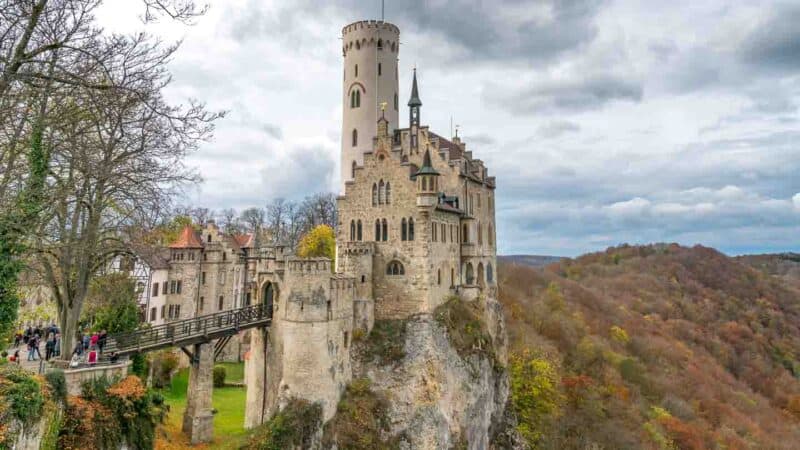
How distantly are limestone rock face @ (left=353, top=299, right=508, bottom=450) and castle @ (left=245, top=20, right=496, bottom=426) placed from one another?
176 cm

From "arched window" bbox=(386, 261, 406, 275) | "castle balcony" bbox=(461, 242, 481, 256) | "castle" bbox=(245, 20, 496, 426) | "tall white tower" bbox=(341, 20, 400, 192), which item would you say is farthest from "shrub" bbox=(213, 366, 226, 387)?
"castle balcony" bbox=(461, 242, 481, 256)

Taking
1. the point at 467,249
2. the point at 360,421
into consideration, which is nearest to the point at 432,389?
the point at 360,421

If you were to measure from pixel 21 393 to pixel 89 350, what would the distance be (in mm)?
7935

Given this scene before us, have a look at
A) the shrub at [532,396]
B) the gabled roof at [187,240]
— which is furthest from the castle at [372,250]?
the gabled roof at [187,240]

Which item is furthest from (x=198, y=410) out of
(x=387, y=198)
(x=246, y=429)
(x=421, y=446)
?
(x=387, y=198)

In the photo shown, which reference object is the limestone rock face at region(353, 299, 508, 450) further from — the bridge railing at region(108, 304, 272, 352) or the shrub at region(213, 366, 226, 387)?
the shrub at region(213, 366, 226, 387)

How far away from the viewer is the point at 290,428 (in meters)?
25.6

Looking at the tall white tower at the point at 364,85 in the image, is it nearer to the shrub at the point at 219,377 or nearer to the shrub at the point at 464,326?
the shrub at the point at 464,326

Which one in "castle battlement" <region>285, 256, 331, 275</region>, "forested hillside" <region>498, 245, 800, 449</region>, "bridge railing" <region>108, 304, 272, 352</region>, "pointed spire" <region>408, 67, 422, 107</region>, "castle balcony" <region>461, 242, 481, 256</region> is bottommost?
"forested hillside" <region>498, 245, 800, 449</region>

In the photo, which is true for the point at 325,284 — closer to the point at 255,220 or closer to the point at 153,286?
the point at 153,286

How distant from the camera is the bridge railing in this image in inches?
901

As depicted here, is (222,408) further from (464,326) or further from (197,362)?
(464,326)

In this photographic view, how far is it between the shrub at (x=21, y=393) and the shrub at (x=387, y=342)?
1876 centimetres

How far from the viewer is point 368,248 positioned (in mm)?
33562
